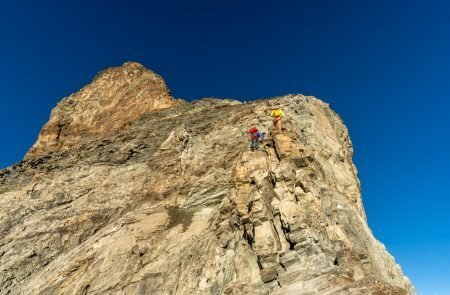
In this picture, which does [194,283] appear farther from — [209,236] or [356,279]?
[356,279]

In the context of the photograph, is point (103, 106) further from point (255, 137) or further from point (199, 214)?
point (199, 214)

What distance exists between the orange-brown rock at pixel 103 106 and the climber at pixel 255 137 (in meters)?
19.0

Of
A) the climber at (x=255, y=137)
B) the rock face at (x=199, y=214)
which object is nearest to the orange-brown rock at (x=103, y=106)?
the rock face at (x=199, y=214)

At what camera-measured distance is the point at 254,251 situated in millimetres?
18844

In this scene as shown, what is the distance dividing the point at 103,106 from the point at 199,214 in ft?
87.7

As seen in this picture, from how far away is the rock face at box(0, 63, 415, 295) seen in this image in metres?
18.2

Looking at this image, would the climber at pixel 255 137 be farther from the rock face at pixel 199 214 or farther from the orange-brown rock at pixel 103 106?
the orange-brown rock at pixel 103 106

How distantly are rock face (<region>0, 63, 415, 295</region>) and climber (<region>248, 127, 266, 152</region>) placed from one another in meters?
1.02

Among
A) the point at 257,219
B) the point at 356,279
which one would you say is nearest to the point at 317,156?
the point at 257,219

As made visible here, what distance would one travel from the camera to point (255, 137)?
27.2 m

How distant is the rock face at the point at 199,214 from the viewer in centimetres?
1822

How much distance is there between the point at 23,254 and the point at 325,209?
19353 mm

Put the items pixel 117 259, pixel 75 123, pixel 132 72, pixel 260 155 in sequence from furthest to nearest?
pixel 132 72
pixel 75 123
pixel 260 155
pixel 117 259

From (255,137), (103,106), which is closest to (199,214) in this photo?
(255,137)
